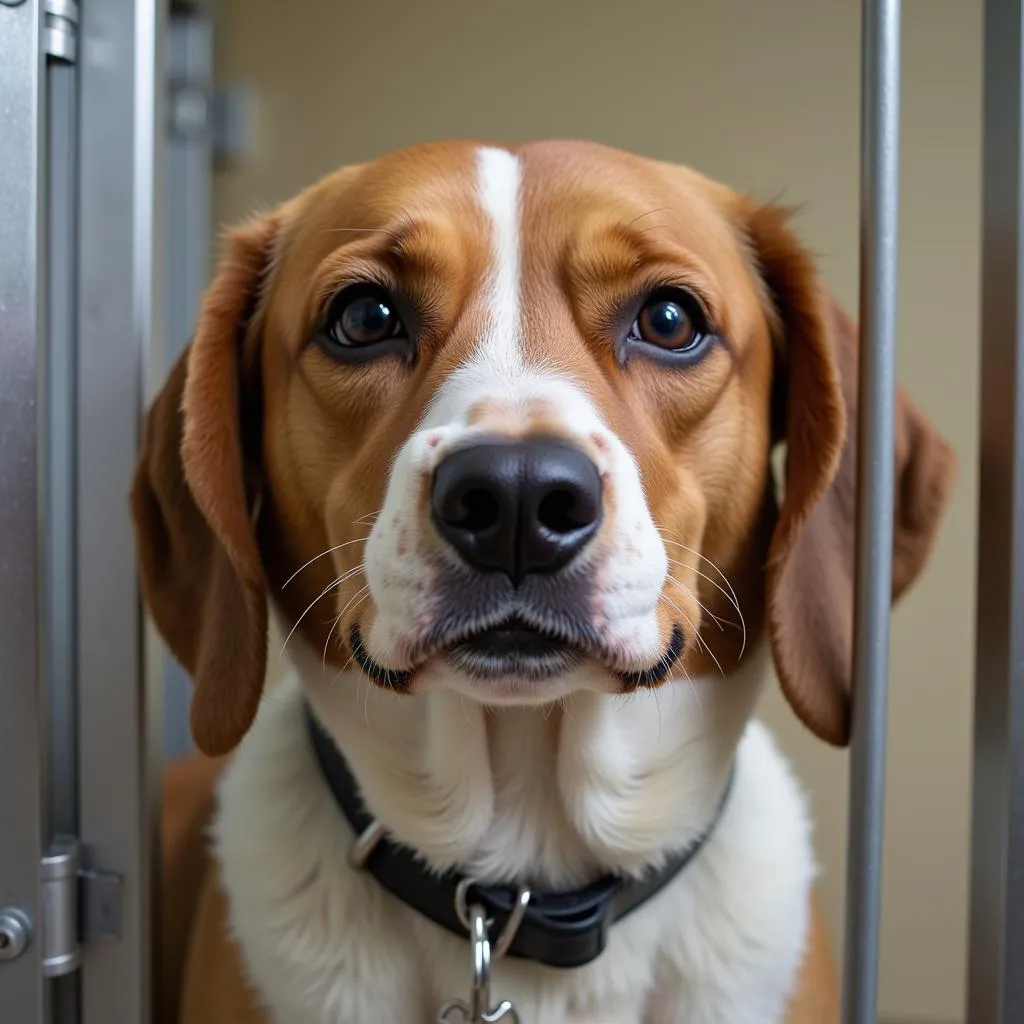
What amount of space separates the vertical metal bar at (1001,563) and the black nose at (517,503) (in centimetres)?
35

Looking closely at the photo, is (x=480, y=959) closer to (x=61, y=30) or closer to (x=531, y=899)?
(x=531, y=899)

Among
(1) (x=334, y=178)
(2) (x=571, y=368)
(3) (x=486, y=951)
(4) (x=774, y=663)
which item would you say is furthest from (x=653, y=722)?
(1) (x=334, y=178)

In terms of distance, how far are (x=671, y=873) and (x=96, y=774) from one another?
595mm

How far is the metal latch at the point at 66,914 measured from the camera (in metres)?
0.98

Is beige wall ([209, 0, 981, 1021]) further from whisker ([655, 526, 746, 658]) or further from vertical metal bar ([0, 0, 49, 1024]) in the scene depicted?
vertical metal bar ([0, 0, 49, 1024])

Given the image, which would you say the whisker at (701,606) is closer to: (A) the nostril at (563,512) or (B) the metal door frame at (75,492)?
(A) the nostril at (563,512)

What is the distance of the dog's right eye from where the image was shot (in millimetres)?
1039

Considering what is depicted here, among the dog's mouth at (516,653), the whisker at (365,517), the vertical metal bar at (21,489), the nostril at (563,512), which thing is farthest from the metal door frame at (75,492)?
the nostril at (563,512)

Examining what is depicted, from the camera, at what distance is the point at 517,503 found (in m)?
0.76

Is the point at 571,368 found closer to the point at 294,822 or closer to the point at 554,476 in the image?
the point at 554,476

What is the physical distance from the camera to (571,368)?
37.2 inches

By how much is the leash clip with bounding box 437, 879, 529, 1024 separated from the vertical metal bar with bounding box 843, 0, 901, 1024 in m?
0.31

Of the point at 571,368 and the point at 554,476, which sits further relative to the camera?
the point at 571,368

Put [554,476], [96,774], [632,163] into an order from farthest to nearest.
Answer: [632,163] < [96,774] < [554,476]
